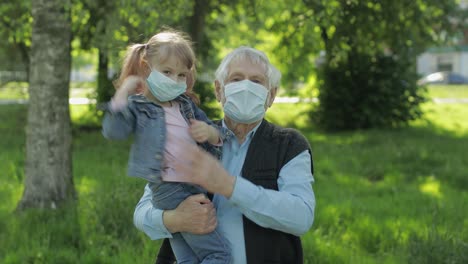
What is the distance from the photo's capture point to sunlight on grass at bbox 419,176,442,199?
7.85 m

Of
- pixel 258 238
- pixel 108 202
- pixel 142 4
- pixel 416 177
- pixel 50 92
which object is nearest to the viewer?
pixel 258 238

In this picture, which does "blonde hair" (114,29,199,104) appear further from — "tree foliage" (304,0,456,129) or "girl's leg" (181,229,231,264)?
"tree foliage" (304,0,456,129)

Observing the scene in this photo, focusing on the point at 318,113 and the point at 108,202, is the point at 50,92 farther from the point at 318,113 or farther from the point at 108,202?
the point at 318,113

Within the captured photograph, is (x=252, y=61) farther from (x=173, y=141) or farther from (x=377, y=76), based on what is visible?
(x=377, y=76)

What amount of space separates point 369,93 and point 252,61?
14198 mm

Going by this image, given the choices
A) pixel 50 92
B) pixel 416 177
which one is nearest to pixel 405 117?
pixel 416 177

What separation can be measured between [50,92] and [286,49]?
9.94 m

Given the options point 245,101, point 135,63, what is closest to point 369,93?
point 135,63

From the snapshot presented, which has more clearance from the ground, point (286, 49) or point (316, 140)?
point (286, 49)

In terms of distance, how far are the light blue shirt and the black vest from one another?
29 millimetres

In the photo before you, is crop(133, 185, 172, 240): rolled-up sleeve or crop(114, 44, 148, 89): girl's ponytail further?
crop(114, 44, 148, 89): girl's ponytail

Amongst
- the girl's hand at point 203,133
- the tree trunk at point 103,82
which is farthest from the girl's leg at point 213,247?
the tree trunk at point 103,82

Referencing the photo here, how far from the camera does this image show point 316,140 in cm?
1404

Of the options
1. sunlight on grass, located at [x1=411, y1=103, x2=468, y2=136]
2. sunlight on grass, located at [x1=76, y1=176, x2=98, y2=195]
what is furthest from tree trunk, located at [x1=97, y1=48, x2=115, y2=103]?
sunlight on grass, located at [x1=411, y1=103, x2=468, y2=136]
